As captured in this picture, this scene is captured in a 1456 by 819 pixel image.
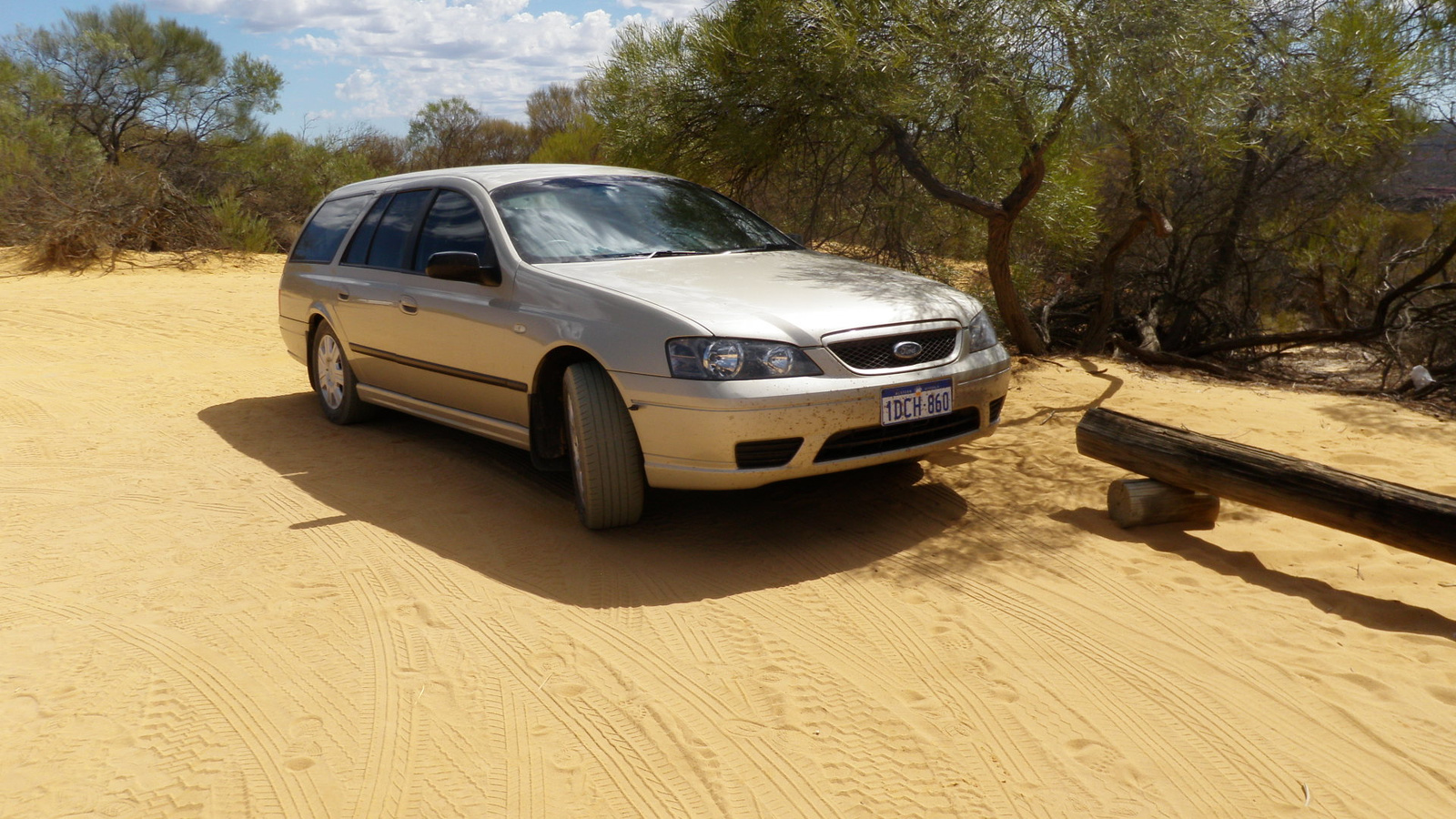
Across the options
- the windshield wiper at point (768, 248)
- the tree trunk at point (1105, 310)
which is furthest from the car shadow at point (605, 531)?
the tree trunk at point (1105, 310)

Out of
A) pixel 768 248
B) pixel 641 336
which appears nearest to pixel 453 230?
pixel 768 248

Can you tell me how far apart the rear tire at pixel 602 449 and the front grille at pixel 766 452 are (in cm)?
52

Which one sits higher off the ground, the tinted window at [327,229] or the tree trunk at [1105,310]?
the tinted window at [327,229]

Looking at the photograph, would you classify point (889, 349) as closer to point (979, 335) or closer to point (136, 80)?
point (979, 335)

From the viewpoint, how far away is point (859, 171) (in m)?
8.87

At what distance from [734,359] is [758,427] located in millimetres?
283

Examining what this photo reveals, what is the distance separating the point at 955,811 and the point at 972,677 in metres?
0.76

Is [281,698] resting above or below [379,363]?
below

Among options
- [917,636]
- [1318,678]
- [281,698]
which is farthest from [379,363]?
[1318,678]

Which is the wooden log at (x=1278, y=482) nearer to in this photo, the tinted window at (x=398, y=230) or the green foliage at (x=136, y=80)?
the tinted window at (x=398, y=230)

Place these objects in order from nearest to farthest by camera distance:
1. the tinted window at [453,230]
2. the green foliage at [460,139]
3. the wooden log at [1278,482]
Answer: the wooden log at [1278,482]
the tinted window at [453,230]
the green foliage at [460,139]

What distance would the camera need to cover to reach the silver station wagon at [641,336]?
14.5 feet

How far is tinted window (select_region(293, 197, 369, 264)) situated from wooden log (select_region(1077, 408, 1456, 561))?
4.61 meters

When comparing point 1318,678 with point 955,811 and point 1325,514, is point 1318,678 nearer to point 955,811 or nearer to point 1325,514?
point 1325,514
